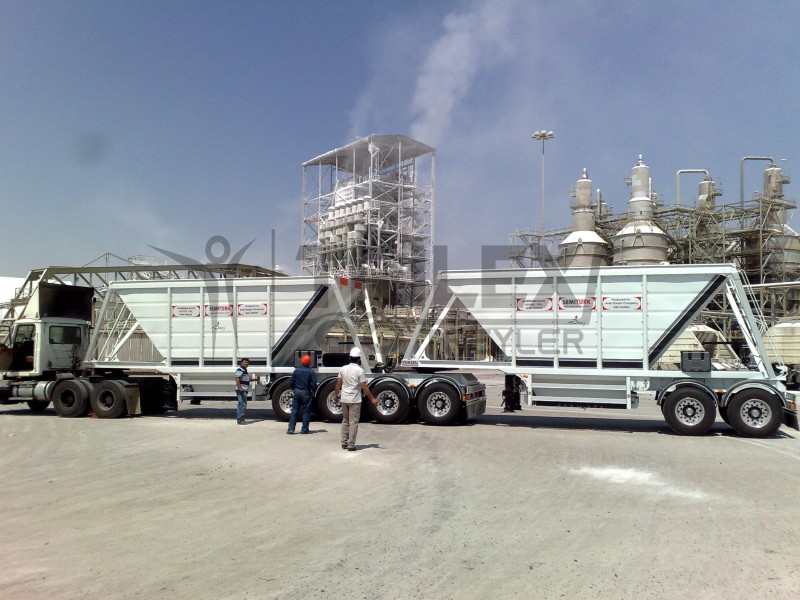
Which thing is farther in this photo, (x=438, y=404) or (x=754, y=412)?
(x=438, y=404)

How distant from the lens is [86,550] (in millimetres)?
5984

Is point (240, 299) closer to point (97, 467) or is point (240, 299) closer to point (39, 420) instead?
point (39, 420)

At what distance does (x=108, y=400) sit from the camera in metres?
16.5

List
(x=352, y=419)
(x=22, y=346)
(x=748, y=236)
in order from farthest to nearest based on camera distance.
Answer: (x=748, y=236) < (x=22, y=346) < (x=352, y=419)

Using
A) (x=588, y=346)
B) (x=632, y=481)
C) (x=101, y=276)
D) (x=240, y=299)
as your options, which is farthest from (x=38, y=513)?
(x=101, y=276)

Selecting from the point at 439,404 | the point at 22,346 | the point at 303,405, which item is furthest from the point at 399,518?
the point at 22,346

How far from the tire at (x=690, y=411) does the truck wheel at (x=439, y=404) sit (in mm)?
4626

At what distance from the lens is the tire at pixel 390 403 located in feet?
48.9

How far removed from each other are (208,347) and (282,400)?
102 inches

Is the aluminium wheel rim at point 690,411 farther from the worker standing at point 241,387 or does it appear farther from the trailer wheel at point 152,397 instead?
the trailer wheel at point 152,397

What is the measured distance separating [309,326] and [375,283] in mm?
36625

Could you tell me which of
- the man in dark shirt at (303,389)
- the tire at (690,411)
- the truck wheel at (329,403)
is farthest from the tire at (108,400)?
the tire at (690,411)

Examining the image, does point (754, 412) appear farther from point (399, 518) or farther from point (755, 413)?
point (399, 518)

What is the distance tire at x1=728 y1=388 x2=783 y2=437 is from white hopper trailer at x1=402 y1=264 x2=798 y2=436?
2 cm
